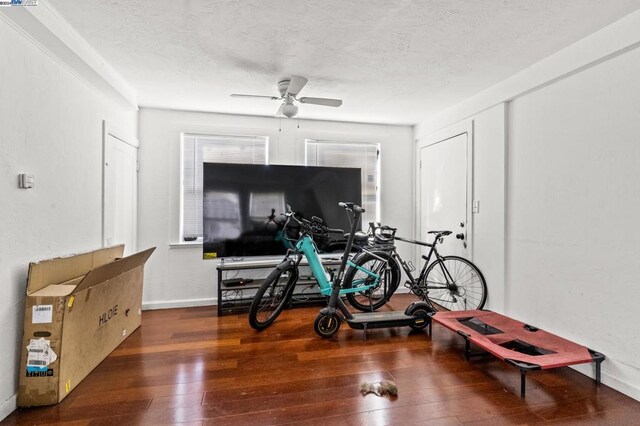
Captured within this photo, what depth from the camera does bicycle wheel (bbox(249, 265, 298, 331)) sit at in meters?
2.91

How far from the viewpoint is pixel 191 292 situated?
3.70 meters

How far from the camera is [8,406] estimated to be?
5.64ft

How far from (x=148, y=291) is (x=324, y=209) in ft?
7.89

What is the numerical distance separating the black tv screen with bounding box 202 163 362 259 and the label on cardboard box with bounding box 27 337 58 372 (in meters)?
1.69

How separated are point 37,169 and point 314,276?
244cm

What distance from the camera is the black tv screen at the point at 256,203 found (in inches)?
135

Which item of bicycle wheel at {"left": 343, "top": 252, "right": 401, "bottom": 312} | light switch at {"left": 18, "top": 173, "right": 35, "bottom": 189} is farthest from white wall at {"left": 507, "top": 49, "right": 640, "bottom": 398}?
light switch at {"left": 18, "top": 173, "right": 35, "bottom": 189}

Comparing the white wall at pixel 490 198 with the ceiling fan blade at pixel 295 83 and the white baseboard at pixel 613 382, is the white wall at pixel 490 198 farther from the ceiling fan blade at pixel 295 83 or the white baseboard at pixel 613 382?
the ceiling fan blade at pixel 295 83

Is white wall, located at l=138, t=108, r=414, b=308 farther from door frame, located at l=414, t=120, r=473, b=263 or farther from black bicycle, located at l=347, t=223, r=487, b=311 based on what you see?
door frame, located at l=414, t=120, r=473, b=263

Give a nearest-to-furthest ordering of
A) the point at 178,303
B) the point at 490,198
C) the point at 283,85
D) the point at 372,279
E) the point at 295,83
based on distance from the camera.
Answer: the point at 295,83 < the point at 283,85 < the point at 490,198 < the point at 372,279 < the point at 178,303

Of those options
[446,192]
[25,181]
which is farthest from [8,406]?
[446,192]

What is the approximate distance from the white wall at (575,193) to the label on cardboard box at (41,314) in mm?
3652

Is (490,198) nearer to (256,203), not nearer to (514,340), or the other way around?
(514,340)

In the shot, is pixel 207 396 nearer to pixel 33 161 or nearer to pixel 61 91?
pixel 33 161
